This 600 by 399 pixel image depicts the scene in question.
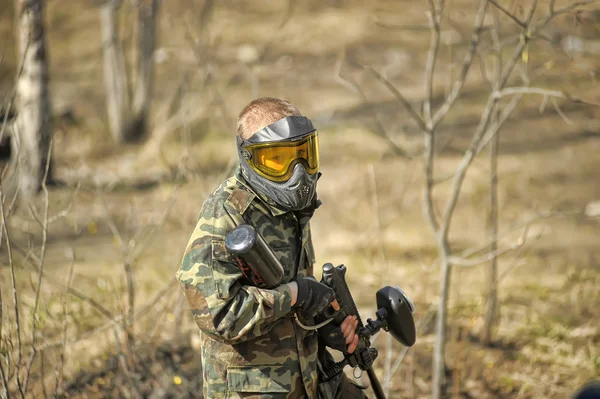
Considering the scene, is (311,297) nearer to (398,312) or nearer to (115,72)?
(398,312)

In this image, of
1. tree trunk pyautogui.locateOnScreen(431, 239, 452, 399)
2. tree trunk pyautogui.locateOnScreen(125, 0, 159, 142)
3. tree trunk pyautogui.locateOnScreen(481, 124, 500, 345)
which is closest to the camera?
tree trunk pyautogui.locateOnScreen(431, 239, 452, 399)

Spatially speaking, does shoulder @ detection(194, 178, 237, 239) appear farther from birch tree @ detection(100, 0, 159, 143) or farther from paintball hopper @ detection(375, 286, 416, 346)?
birch tree @ detection(100, 0, 159, 143)

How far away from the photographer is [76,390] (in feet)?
16.2

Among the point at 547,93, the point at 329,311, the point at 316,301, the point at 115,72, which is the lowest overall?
the point at 329,311

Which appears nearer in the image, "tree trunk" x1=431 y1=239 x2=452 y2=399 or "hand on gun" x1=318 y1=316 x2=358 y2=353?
"hand on gun" x1=318 y1=316 x2=358 y2=353

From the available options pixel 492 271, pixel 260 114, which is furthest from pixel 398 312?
pixel 492 271

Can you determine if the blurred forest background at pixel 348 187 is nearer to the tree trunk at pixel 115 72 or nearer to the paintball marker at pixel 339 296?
the tree trunk at pixel 115 72

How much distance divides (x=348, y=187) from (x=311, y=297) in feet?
24.8

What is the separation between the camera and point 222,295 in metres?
2.65

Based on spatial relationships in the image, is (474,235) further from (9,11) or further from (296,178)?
(9,11)

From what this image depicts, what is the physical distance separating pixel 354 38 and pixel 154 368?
12.4 m

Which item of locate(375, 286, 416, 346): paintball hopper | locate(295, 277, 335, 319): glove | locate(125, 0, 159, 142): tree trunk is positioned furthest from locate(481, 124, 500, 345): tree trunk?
locate(125, 0, 159, 142): tree trunk

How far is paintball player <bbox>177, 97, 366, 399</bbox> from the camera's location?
8.80 ft

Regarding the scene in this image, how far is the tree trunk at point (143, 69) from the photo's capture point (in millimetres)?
12227
